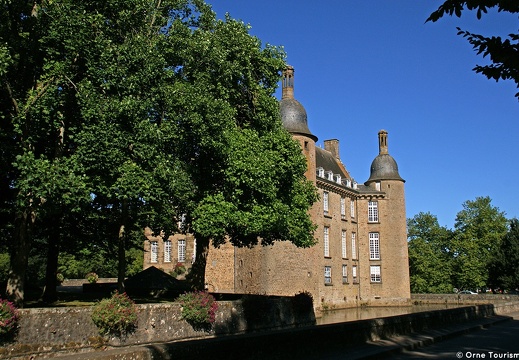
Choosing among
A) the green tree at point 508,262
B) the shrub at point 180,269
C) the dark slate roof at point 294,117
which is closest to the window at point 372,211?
the dark slate roof at point 294,117

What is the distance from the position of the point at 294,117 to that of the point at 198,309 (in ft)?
73.4

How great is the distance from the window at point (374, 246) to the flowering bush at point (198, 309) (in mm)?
34495

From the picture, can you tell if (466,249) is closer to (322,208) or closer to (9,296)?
(322,208)

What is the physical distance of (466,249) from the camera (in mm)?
62312

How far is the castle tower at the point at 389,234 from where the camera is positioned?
49656 millimetres

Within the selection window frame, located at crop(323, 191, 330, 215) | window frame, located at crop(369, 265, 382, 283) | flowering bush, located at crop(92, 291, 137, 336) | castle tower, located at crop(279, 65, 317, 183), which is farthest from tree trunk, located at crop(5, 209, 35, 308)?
window frame, located at crop(369, 265, 382, 283)

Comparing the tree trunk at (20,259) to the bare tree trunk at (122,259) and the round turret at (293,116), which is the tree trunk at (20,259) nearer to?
the bare tree trunk at (122,259)

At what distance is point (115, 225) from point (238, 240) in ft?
19.4

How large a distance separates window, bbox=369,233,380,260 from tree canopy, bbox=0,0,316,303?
2916 centimetres

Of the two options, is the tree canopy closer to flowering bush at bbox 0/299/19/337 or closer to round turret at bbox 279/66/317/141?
flowering bush at bbox 0/299/19/337

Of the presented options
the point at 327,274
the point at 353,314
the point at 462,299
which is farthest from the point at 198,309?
the point at 462,299

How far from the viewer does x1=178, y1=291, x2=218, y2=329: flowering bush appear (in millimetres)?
18203

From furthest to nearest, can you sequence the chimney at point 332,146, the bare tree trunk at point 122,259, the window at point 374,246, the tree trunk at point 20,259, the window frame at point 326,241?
the chimney at point 332,146 < the window at point 374,246 < the window frame at point 326,241 < the bare tree trunk at point 122,259 < the tree trunk at point 20,259

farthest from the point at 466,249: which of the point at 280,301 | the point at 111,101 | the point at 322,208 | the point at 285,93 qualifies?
the point at 111,101
